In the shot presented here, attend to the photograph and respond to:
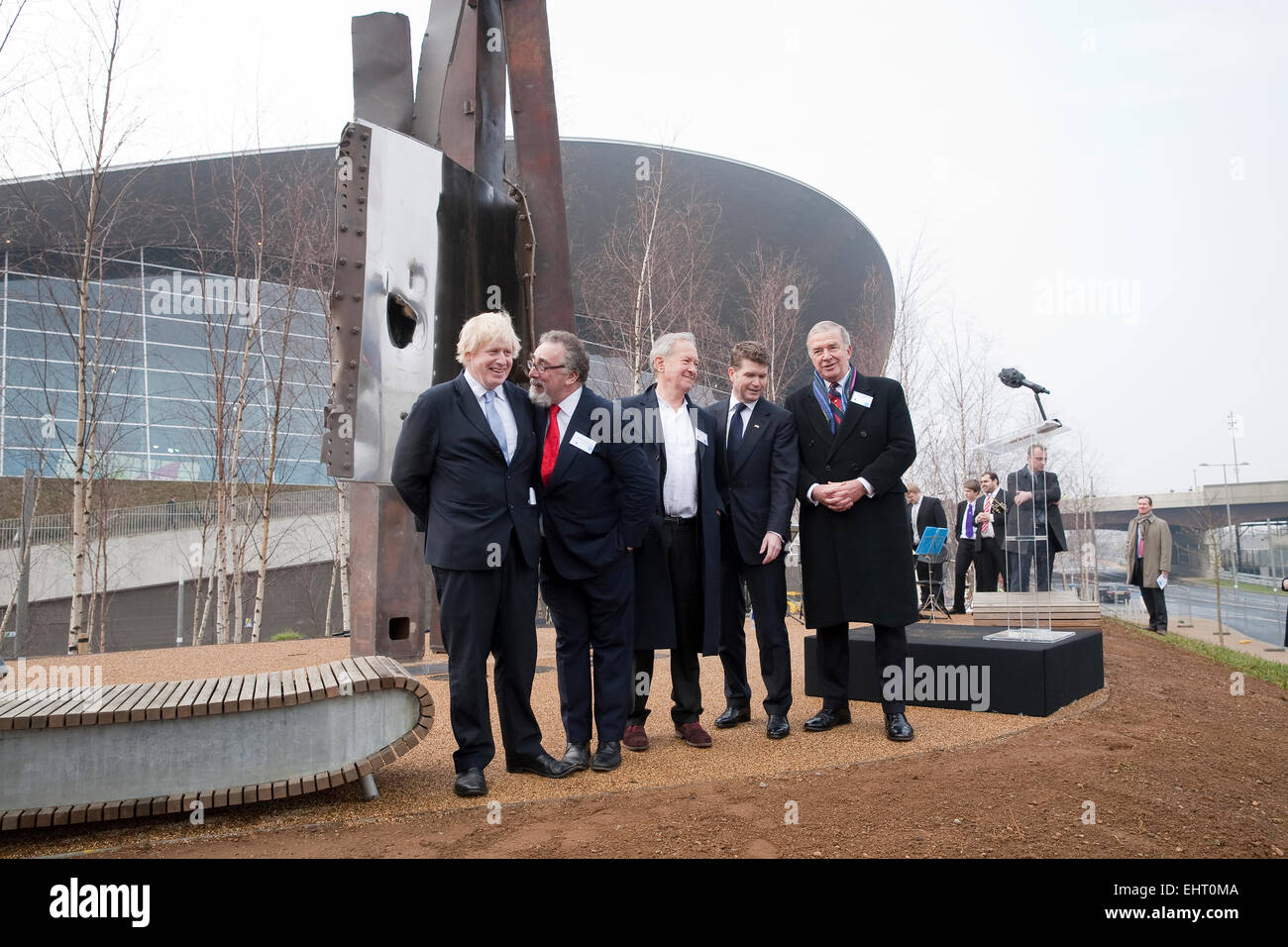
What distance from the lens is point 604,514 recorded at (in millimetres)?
4246

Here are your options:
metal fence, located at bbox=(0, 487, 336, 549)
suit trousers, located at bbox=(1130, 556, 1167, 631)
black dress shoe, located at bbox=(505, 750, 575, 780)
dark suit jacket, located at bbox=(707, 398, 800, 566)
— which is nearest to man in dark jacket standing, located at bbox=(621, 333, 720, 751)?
dark suit jacket, located at bbox=(707, 398, 800, 566)

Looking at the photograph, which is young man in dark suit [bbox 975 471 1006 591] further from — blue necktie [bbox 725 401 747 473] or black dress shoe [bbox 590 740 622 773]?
black dress shoe [bbox 590 740 622 773]

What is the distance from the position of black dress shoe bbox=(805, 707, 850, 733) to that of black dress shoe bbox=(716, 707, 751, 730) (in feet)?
1.31

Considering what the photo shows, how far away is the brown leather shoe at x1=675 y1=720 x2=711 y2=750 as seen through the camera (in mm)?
4520

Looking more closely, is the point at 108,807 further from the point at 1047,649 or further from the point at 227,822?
the point at 1047,649

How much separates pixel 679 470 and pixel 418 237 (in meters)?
2.99

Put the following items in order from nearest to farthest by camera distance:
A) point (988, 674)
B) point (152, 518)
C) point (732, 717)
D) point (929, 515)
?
point (732, 717)
point (988, 674)
point (929, 515)
point (152, 518)

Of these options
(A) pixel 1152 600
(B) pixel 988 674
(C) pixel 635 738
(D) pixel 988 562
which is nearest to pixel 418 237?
(C) pixel 635 738

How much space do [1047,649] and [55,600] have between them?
26.3 metres

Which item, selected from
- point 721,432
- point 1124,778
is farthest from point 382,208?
point 1124,778

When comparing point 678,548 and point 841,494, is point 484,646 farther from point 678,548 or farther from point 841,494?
point 841,494

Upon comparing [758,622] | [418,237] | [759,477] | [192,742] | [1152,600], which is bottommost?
[1152,600]

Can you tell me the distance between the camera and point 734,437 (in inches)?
199

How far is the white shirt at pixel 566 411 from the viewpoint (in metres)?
4.21
